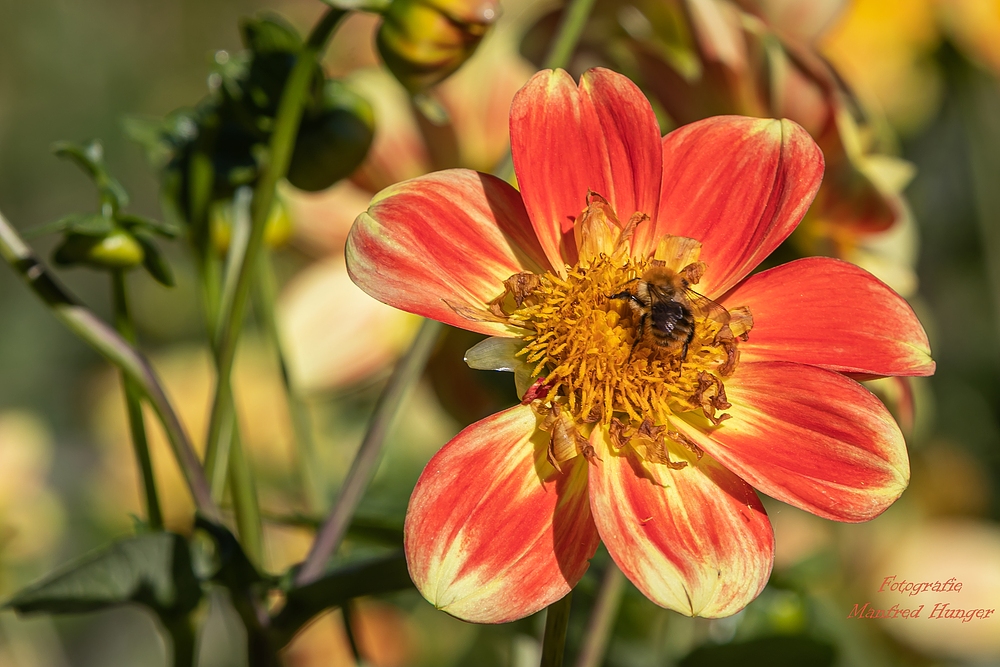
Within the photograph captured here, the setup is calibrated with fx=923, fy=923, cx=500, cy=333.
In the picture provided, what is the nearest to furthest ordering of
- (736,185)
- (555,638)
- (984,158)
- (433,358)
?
(555,638), (736,185), (433,358), (984,158)

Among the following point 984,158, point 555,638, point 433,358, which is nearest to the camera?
point 555,638

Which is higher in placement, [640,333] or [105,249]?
[105,249]

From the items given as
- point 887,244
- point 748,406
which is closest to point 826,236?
point 887,244

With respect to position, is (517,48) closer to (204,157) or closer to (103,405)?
(204,157)

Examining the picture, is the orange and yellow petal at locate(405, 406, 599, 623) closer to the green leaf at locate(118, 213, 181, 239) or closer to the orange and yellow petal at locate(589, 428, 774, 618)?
the orange and yellow petal at locate(589, 428, 774, 618)

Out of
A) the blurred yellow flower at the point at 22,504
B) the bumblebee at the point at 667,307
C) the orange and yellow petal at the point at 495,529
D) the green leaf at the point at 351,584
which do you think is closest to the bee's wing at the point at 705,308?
the bumblebee at the point at 667,307

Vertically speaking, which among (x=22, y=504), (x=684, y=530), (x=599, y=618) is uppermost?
(x=684, y=530)

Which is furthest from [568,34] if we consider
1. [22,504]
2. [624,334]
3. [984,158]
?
[984,158]

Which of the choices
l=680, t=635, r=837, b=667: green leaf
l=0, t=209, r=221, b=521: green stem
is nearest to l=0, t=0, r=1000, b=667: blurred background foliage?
l=680, t=635, r=837, b=667: green leaf

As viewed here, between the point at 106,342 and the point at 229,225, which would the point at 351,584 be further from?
the point at 229,225
